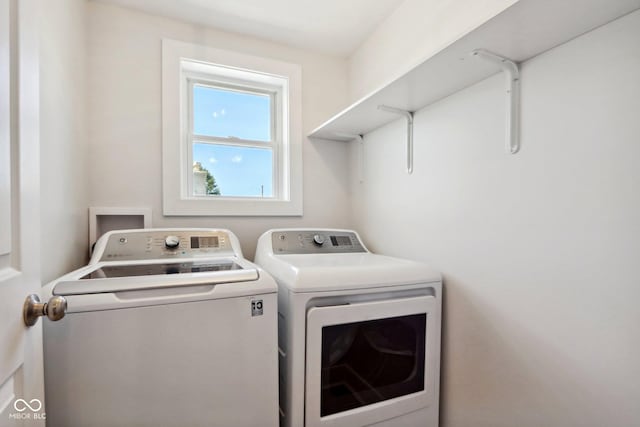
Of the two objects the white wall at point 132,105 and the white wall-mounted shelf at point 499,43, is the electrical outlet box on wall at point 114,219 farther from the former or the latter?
the white wall-mounted shelf at point 499,43

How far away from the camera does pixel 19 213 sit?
59 cm

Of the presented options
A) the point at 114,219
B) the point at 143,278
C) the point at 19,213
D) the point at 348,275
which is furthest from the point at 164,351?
the point at 114,219

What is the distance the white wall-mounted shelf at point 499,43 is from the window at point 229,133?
794 millimetres

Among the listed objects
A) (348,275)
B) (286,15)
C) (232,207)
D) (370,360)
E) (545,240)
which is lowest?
(370,360)

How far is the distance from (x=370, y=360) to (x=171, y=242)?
109 centimetres

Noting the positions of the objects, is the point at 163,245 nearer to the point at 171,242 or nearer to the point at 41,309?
the point at 171,242

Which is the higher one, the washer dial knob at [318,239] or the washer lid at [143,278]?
the washer dial knob at [318,239]

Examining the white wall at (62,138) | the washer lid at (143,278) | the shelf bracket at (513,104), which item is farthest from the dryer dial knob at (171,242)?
the shelf bracket at (513,104)

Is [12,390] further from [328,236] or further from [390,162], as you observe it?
[390,162]

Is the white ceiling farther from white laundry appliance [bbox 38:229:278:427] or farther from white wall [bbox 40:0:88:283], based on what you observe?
white laundry appliance [bbox 38:229:278:427]

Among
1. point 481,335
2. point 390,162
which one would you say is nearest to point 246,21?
point 390,162

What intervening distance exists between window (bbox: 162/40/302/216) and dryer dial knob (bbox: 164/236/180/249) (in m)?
0.28

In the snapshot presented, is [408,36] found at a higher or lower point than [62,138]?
higher

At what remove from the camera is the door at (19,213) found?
54 cm
